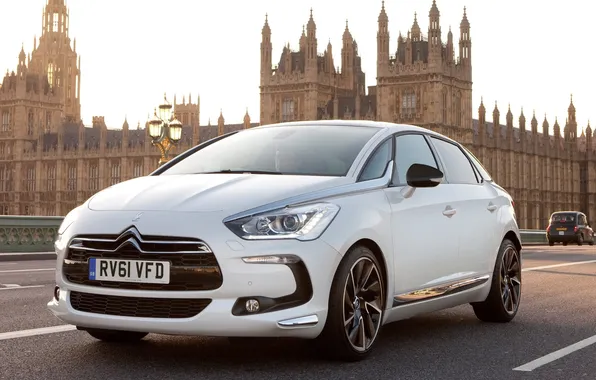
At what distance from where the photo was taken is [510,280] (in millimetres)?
7199

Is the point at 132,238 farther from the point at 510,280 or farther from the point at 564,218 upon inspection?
the point at 564,218

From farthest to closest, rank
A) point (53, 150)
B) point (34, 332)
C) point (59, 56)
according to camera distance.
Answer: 1. point (59, 56)
2. point (53, 150)
3. point (34, 332)

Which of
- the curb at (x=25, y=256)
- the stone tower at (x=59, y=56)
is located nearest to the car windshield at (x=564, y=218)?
the curb at (x=25, y=256)

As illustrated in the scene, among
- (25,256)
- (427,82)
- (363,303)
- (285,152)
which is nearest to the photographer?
(363,303)

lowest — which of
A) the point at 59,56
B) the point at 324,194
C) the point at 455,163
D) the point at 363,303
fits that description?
the point at 363,303

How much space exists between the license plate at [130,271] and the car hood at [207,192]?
311 mm

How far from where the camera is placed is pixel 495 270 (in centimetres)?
696

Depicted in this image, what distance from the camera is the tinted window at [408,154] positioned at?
232 inches

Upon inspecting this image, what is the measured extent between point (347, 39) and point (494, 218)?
84588mm

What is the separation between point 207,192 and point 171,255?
51cm

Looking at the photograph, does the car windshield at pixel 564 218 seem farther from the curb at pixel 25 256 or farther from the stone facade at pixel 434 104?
the stone facade at pixel 434 104

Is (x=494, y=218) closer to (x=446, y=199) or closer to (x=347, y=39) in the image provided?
(x=446, y=199)

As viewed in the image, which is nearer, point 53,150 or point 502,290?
point 502,290

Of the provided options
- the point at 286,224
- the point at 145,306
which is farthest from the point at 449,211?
the point at 145,306
